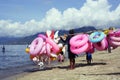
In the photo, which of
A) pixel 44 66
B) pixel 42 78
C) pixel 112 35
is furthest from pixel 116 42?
pixel 44 66

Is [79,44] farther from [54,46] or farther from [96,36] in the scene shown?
[54,46]

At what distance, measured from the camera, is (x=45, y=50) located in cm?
2233

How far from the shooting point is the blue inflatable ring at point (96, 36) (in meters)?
21.2

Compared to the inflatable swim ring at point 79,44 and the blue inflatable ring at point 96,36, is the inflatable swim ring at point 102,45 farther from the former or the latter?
the inflatable swim ring at point 79,44

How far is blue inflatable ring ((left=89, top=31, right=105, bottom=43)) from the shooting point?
2122cm

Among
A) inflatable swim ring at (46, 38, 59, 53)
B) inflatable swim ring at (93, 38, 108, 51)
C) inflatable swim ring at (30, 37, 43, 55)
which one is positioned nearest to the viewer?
inflatable swim ring at (93, 38, 108, 51)

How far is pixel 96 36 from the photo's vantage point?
21531 mm

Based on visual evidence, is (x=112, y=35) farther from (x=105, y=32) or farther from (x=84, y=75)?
(x=84, y=75)

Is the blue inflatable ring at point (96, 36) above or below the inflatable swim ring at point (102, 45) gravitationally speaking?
above

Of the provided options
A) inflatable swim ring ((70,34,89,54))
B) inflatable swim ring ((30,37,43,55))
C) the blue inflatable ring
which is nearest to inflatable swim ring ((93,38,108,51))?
the blue inflatable ring

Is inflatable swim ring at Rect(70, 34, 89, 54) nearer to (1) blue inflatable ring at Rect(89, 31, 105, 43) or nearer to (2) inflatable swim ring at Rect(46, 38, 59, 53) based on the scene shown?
(1) blue inflatable ring at Rect(89, 31, 105, 43)

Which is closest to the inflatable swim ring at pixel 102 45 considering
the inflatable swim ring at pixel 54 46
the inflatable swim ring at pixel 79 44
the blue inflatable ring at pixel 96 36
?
the blue inflatable ring at pixel 96 36

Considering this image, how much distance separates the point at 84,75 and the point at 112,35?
14.1 ft

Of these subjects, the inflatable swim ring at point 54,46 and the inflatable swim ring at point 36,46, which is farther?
the inflatable swim ring at point 54,46
